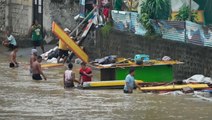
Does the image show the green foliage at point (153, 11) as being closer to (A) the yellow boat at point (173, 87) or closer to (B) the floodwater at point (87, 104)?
(B) the floodwater at point (87, 104)

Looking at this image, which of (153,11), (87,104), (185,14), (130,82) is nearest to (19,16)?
(153,11)

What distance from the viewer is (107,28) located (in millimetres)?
29734

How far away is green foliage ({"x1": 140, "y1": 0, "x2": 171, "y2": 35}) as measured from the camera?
87.6ft

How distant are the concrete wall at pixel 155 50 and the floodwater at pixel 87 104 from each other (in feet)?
9.70

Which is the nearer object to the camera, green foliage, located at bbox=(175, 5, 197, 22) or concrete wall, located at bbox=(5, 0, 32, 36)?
green foliage, located at bbox=(175, 5, 197, 22)

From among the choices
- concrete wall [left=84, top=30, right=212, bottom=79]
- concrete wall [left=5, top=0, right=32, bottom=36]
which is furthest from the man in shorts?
concrete wall [left=5, top=0, right=32, bottom=36]

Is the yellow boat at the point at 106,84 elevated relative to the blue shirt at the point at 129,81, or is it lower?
lower

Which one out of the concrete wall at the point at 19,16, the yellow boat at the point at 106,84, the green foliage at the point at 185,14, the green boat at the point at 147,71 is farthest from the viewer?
the concrete wall at the point at 19,16

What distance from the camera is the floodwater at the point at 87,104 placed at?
58.9 ft

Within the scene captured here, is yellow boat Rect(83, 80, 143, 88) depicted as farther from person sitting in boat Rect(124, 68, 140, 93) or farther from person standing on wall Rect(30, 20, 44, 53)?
person standing on wall Rect(30, 20, 44, 53)

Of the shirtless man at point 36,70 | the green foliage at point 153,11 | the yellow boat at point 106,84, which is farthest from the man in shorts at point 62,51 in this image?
the yellow boat at point 106,84

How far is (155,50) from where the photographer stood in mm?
26484

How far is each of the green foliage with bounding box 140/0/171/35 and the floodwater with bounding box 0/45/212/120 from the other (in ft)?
14.6

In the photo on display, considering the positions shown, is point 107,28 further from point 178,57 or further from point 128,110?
point 128,110
